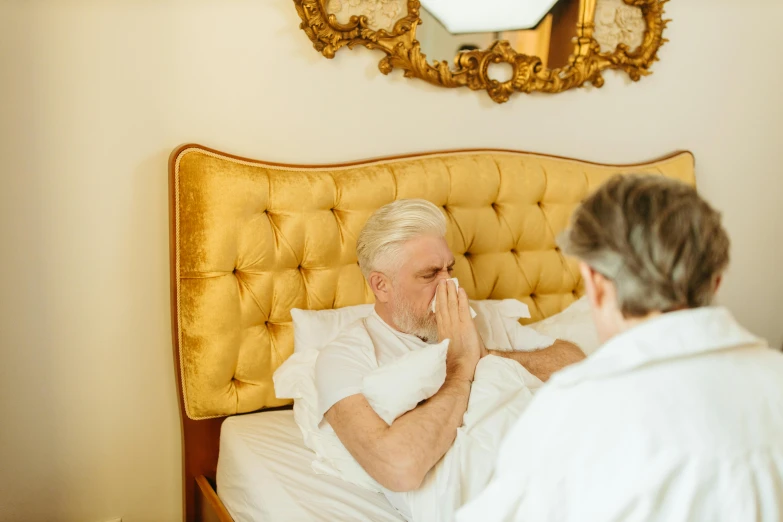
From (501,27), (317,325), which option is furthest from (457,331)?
(501,27)

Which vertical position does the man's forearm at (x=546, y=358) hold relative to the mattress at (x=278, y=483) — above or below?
above

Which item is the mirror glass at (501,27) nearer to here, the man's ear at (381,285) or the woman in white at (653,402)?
the man's ear at (381,285)

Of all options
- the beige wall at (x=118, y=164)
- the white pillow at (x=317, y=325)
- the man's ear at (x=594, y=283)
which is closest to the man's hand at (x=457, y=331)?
the white pillow at (x=317, y=325)

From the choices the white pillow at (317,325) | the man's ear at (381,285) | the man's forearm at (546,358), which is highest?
the man's ear at (381,285)

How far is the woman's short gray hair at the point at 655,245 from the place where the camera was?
0.95 meters

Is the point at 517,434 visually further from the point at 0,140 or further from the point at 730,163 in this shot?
the point at 730,163

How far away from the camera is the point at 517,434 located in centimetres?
102

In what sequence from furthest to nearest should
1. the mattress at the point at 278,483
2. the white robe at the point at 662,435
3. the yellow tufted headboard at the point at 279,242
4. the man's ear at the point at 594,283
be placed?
the yellow tufted headboard at the point at 279,242
the mattress at the point at 278,483
the man's ear at the point at 594,283
the white robe at the point at 662,435

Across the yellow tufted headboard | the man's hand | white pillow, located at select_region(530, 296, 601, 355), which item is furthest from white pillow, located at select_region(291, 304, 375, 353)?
white pillow, located at select_region(530, 296, 601, 355)

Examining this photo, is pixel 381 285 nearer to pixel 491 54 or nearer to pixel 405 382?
pixel 405 382

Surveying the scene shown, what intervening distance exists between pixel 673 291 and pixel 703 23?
7.37 feet

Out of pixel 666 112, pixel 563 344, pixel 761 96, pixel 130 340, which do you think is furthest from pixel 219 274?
pixel 761 96

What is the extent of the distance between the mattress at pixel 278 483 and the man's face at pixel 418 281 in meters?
0.43

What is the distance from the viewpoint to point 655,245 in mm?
951
